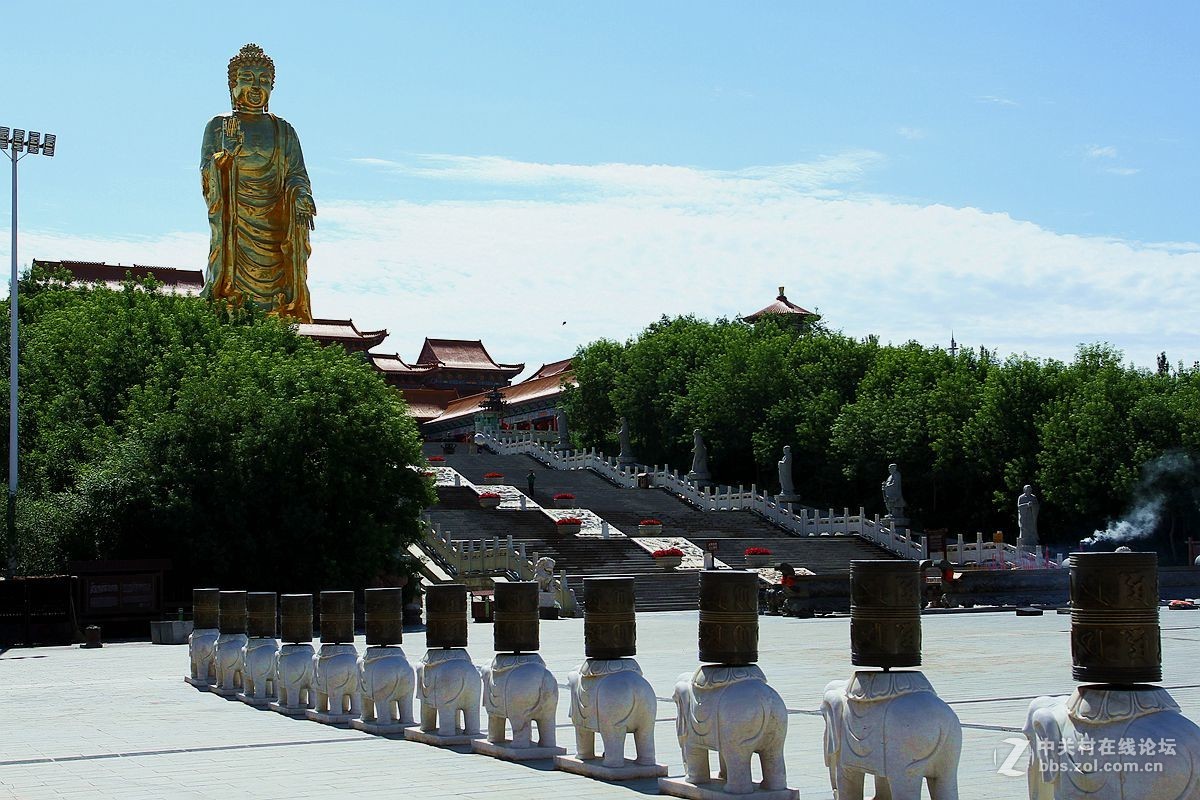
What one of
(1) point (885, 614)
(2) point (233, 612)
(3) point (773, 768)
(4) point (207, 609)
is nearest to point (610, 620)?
(3) point (773, 768)

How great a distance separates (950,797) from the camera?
22.1 ft

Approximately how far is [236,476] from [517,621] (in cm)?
1805

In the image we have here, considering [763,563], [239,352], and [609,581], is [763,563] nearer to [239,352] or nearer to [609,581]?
[239,352]

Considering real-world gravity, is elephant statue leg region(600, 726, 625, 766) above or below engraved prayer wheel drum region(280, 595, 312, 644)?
below

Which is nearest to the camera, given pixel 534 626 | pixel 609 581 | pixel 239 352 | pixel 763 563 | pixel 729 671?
pixel 729 671

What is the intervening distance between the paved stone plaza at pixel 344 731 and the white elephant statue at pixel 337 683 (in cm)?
26

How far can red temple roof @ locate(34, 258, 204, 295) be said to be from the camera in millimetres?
66125

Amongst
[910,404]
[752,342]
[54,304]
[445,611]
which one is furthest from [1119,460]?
[445,611]

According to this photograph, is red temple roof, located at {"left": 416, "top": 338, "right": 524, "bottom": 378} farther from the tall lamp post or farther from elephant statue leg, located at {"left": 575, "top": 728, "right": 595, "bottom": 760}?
elephant statue leg, located at {"left": 575, "top": 728, "right": 595, "bottom": 760}

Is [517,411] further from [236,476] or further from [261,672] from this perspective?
[261,672]

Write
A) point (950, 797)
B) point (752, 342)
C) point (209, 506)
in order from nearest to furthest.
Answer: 1. point (950, 797)
2. point (209, 506)
3. point (752, 342)

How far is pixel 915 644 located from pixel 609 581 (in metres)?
2.71

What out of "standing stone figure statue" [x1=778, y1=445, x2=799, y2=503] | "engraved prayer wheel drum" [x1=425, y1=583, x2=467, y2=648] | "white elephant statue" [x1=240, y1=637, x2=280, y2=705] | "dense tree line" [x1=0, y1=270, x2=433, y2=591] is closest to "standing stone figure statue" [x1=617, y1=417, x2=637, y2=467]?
"standing stone figure statue" [x1=778, y1=445, x2=799, y2=503]

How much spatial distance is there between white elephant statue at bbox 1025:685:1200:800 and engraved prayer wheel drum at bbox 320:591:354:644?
24.7 ft
